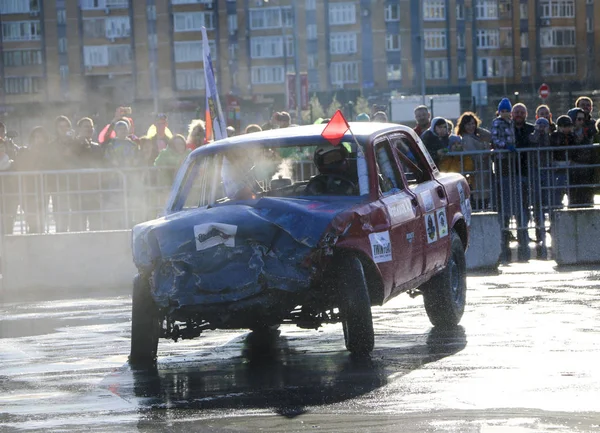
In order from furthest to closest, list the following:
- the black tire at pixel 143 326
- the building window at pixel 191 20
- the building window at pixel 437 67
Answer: the building window at pixel 437 67
the building window at pixel 191 20
the black tire at pixel 143 326

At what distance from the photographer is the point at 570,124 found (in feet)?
64.2

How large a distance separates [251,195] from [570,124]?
9.67 meters

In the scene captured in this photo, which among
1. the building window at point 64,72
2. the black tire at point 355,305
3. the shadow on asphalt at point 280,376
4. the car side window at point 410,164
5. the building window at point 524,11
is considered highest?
the building window at point 524,11

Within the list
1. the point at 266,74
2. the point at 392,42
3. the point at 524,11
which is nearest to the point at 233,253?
the point at 392,42

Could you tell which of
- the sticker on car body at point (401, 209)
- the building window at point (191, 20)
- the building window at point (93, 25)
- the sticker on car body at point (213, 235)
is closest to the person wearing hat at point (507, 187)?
the sticker on car body at point (401, 209)

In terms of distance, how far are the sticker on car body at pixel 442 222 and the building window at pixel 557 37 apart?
96.6 m

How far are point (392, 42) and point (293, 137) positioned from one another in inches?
3643

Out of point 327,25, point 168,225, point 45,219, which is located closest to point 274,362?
point 168,225

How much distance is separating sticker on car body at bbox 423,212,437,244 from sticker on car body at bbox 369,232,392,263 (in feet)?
3.21

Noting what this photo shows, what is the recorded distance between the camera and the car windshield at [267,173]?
1073 centimetres

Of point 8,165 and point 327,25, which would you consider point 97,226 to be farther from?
point 327,25

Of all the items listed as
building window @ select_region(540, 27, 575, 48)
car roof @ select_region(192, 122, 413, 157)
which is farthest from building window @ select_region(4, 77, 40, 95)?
car roof @ select_region(192, 122, 413, 157)

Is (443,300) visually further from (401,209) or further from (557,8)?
(557,8)

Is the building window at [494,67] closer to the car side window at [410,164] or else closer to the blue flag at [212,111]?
the blue flag at [212,111]
